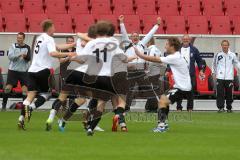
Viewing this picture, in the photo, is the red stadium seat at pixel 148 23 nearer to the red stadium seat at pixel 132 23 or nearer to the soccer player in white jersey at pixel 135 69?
the red stadium seat at pixel 132 23

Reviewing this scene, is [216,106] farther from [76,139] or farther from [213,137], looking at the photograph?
[76,139]

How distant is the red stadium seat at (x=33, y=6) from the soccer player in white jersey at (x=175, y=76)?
1249 centimetres

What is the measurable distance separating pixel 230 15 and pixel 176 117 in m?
8.54

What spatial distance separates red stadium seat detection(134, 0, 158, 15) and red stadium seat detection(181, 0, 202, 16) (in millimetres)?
952

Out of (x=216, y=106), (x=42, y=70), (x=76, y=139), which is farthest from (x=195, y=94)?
(x=76, y=139)

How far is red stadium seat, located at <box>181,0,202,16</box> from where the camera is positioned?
1099 inches

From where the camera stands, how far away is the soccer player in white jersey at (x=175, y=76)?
14.5m

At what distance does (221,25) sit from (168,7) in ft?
6.40

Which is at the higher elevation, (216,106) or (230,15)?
(230,15)

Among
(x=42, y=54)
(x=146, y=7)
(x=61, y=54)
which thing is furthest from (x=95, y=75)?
(x=146, y=7)

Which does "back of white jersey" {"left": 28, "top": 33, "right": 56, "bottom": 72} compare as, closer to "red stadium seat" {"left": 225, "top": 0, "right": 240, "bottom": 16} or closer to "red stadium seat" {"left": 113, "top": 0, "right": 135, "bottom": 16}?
"red stadium seat" {"left": 113, "top": 0, "right": 135, "bottom": 16}

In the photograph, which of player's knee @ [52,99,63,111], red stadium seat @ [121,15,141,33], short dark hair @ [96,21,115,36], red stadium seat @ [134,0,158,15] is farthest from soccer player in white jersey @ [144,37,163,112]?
short dark hair @ [96,21,115,36]

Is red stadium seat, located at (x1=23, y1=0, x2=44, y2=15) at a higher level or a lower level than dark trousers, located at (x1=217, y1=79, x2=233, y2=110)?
higher

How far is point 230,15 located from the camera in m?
27.8
